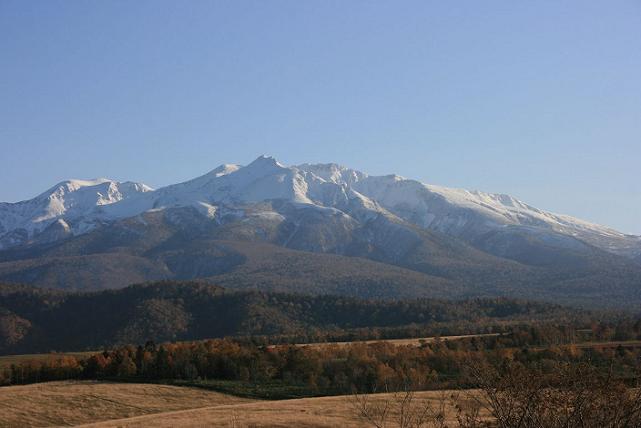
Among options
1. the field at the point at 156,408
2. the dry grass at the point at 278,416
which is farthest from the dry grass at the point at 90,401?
the dry grass at the point at 278,416

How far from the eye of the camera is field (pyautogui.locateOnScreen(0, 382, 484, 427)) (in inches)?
1841

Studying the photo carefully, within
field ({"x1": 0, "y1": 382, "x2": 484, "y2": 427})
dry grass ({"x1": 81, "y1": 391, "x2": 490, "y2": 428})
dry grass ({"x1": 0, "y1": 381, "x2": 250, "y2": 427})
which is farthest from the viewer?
dry grass ({"x1": 0, "y1": 381, "x2": 250, "y2": 427})

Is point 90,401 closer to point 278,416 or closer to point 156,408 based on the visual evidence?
point 156,408

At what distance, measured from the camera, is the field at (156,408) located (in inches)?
1841

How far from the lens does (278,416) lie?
4750cm

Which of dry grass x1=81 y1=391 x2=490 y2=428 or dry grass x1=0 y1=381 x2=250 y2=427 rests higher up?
dry grass x1=81 y1=391 x2=490 y2=428

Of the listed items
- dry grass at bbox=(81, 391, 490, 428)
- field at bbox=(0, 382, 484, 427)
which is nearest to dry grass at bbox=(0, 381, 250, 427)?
field at bbox=(0, 382, 484, 427)

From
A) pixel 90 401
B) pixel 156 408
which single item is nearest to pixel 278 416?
pixel 156 408

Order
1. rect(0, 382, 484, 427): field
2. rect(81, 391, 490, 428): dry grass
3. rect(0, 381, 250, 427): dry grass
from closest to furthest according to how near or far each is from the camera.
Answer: rect(81, 391, 490, 428): dry grass
rect(0, 382, 484, 427): field
rect(0, 381, 250, 427): dry grass

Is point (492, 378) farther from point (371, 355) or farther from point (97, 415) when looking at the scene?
point (371, 355)

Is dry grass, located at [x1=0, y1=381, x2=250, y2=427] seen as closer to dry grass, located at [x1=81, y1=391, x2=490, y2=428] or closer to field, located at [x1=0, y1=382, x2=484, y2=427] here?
field, located at [x1=0, y1=382, x2=484, y2=427]

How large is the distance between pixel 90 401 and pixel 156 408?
294 inches

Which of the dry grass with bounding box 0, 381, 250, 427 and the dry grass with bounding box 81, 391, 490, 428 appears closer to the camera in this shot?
the dry grass with bounding box 81, 391, 490, 428

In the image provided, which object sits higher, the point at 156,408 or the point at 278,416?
the point at 278,416
